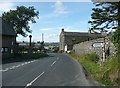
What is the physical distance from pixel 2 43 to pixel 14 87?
1783 inches

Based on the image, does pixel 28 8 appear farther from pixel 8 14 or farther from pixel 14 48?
pixel 14 48

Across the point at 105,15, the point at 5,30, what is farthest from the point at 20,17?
the point at 105,15

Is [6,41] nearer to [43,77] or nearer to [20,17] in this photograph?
[20,17]

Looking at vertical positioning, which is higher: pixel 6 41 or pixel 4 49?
pixel 6 41

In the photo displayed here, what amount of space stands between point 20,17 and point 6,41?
2316 centimetres

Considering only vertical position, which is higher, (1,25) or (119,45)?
(1,25)

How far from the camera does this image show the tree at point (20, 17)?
8331 cm

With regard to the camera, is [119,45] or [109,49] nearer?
[119,45]

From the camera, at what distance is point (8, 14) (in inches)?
3287

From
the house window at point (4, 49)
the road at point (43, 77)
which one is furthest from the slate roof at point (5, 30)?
the road at point (43, 77)

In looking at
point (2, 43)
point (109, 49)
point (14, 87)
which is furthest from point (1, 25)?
point (14, 87)

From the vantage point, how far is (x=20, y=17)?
84.6m

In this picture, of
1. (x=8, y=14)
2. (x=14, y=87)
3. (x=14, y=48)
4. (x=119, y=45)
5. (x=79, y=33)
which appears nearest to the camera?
(x=14, y=87)

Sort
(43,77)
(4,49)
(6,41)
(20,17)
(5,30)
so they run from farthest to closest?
1. (20,17)
2. (5,30)
3. (6,41)
4. (4,49)
5. (43,77)
